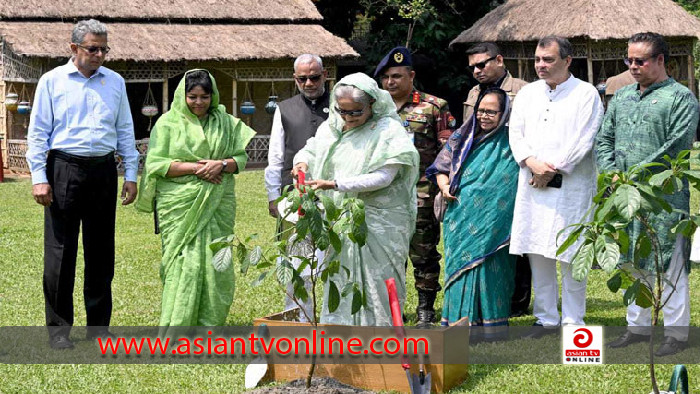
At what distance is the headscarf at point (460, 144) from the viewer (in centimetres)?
658

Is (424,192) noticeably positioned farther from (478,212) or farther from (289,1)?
(289,1)

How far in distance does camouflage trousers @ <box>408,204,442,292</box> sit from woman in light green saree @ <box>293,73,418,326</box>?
1337 mm

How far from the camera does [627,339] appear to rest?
643 cm

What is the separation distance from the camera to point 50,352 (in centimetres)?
632

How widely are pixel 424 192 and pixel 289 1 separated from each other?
17347mm

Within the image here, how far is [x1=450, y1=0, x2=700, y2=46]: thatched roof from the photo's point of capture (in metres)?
21.9

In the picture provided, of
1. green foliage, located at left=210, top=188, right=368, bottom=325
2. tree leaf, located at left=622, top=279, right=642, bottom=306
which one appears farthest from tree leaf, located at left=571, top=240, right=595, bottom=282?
green foliage, located at left=210, top=188, right=368, bottom=325

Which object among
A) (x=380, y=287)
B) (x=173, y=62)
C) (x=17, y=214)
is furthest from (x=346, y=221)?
(x=173, y=62)

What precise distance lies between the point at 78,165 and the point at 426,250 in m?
2.43

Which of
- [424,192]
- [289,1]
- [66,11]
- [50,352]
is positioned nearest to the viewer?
[50,352]

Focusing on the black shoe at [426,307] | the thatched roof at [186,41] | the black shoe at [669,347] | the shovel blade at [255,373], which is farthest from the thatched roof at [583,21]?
the shovel blade at [255,373]

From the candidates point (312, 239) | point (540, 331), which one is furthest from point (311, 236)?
point (540, 331)

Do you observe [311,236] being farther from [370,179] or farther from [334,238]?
[370,179]

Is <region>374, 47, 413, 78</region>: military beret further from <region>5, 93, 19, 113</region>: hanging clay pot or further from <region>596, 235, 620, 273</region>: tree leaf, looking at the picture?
<region>5, 93, 19, 113</region>: hanging clay pot
